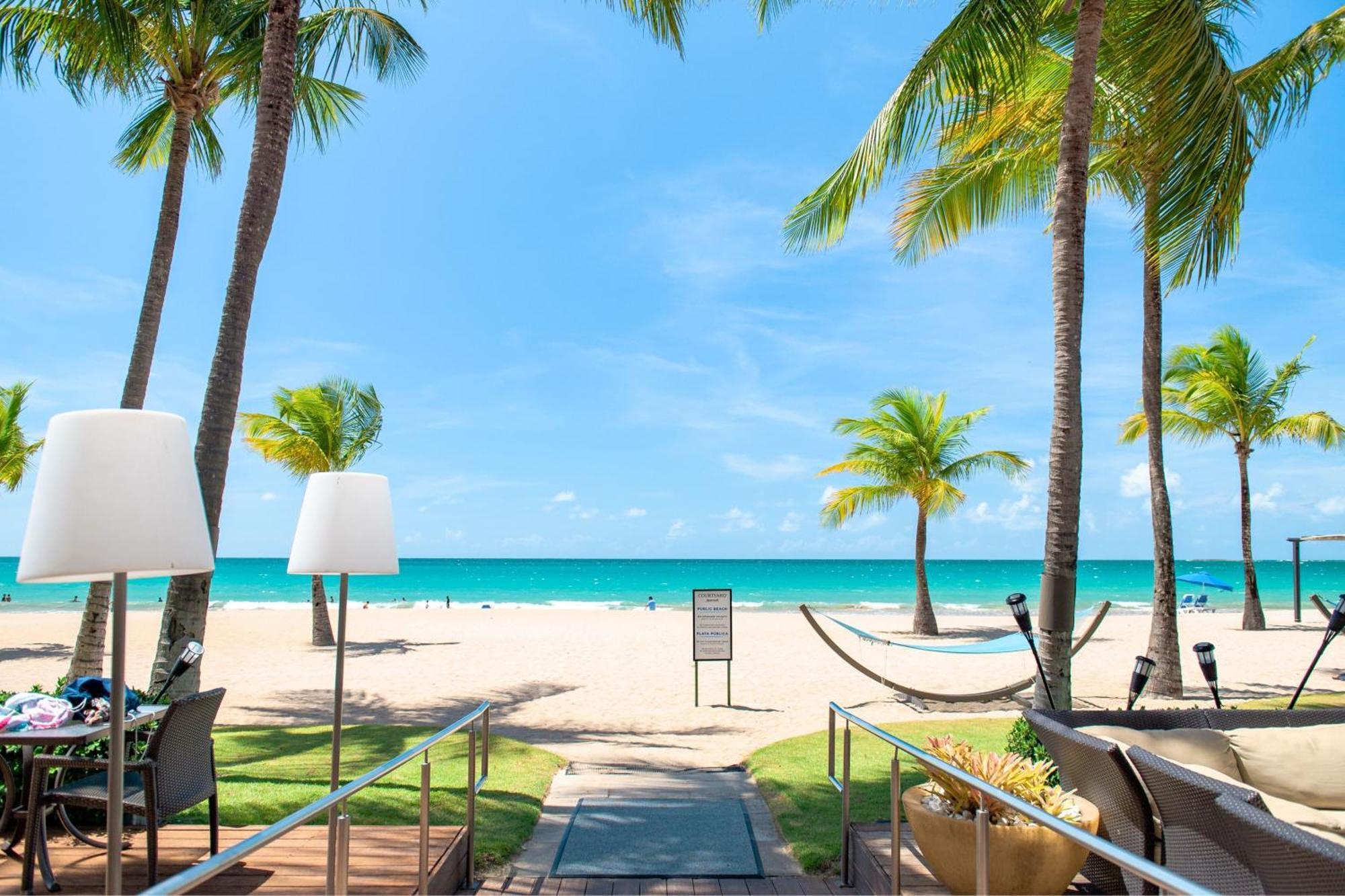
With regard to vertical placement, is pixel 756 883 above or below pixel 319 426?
below

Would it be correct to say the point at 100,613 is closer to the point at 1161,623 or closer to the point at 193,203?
the point at 193,203

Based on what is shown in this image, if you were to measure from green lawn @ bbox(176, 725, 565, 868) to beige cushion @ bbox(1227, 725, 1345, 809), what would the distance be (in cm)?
365

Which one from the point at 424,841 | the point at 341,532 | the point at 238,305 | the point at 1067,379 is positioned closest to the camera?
the point at 424,841

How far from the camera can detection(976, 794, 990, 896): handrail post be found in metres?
2.66

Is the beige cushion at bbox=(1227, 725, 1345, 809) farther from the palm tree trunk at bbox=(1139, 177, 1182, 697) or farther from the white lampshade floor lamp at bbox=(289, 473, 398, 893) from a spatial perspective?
the palm tree trunk at bbox=(1139, 177, 1182, 697)

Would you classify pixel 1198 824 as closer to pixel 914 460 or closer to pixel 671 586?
pixel 914 460

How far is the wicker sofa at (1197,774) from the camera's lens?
2846 millimetres

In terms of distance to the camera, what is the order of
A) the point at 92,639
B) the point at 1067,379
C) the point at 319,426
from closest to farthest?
the point at 1067,379 < the point at 92,639 < the point at 319,426

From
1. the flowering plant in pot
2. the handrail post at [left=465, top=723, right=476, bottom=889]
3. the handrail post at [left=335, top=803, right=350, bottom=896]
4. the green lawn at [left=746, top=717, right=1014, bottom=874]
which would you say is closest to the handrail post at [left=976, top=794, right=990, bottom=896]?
the flowering plant in pot

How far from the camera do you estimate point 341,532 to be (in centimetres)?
463

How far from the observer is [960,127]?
7914mm

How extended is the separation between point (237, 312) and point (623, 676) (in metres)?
8.72

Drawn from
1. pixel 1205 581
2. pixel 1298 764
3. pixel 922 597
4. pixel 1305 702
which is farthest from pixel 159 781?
pixel 1205 581

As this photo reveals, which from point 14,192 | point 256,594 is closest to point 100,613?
point 14,192
